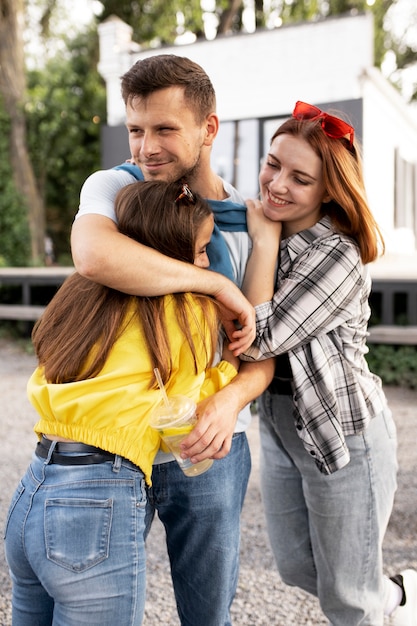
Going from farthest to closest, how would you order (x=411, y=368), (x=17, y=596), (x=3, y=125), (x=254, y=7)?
1. (x=254, y=7)
2. (x=3, y=125)
3. (x=411, y=368)
4. (x=17, y=596)

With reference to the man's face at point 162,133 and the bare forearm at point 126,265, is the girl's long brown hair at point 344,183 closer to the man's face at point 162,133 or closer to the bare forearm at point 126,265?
the man's face at point 162,133

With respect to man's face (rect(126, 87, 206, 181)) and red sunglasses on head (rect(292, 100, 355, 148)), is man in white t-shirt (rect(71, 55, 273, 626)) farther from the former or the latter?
red sunglasses on head (rect(292, 100, 355, 148))

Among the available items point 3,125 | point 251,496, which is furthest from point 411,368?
point 3,125

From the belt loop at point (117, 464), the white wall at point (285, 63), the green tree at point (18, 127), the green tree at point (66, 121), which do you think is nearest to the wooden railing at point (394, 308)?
the white wall at point (285, 63)

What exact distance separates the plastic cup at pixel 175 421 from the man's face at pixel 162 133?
2.08 ft

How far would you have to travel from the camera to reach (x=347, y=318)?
185 cm

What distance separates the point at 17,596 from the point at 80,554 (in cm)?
29

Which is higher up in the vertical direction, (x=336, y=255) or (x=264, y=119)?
(x=264, y=119)

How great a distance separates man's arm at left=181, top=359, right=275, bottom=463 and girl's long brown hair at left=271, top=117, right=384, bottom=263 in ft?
1.82

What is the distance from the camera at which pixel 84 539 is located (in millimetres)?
1307

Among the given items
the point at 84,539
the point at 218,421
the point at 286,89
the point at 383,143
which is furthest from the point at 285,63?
the point at 84,539

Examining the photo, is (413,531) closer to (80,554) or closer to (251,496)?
(251,496)

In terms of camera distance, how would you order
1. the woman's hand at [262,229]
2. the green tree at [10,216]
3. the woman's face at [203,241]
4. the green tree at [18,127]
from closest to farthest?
the woman's face at [203,241]
the woman's hand at [262,229]
the green tree at [18,127]
the green tree at [10,216]

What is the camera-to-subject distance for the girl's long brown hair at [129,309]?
1.40 metres
